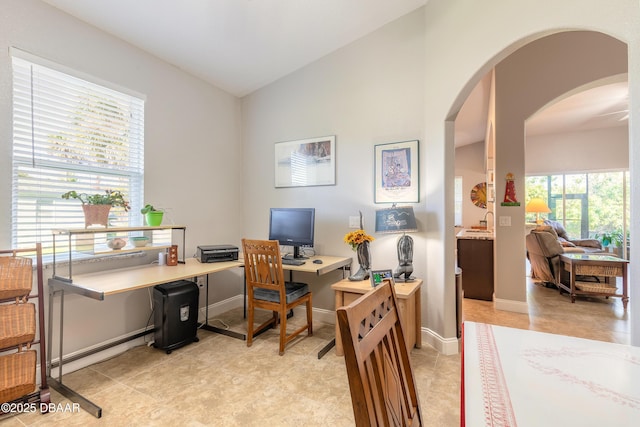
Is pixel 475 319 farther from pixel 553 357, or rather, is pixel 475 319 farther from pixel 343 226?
pixel 553 357

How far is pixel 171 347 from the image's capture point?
102 inches

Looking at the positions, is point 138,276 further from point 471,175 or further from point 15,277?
point 471,175

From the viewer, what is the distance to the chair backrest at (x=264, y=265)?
2523 mm

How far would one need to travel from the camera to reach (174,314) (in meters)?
2.61

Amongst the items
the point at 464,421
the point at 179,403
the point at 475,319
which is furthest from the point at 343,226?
the point at 464,421

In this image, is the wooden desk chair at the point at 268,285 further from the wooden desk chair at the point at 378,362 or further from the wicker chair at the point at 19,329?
the wooden desk chair at the point at 378,362

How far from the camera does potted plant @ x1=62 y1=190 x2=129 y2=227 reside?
222 centimetres

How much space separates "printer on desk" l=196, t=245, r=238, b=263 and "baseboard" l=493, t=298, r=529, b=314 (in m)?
3.29

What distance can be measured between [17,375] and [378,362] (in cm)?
219

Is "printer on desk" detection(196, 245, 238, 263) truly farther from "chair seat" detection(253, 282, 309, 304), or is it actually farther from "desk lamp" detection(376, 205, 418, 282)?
"desk lamp" detection(376, 205, 418, 282)

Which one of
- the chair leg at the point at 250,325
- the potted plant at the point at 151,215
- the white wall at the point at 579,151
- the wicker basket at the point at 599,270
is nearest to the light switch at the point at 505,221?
the wicker basket at the point at 599,270

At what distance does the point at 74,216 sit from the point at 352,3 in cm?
299

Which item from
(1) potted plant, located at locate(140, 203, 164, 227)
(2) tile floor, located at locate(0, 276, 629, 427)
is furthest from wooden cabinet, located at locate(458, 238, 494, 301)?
(1) potted plant, located at locate(140, 203, 164, 227)

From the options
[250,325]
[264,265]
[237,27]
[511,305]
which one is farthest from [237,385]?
[511,305]
